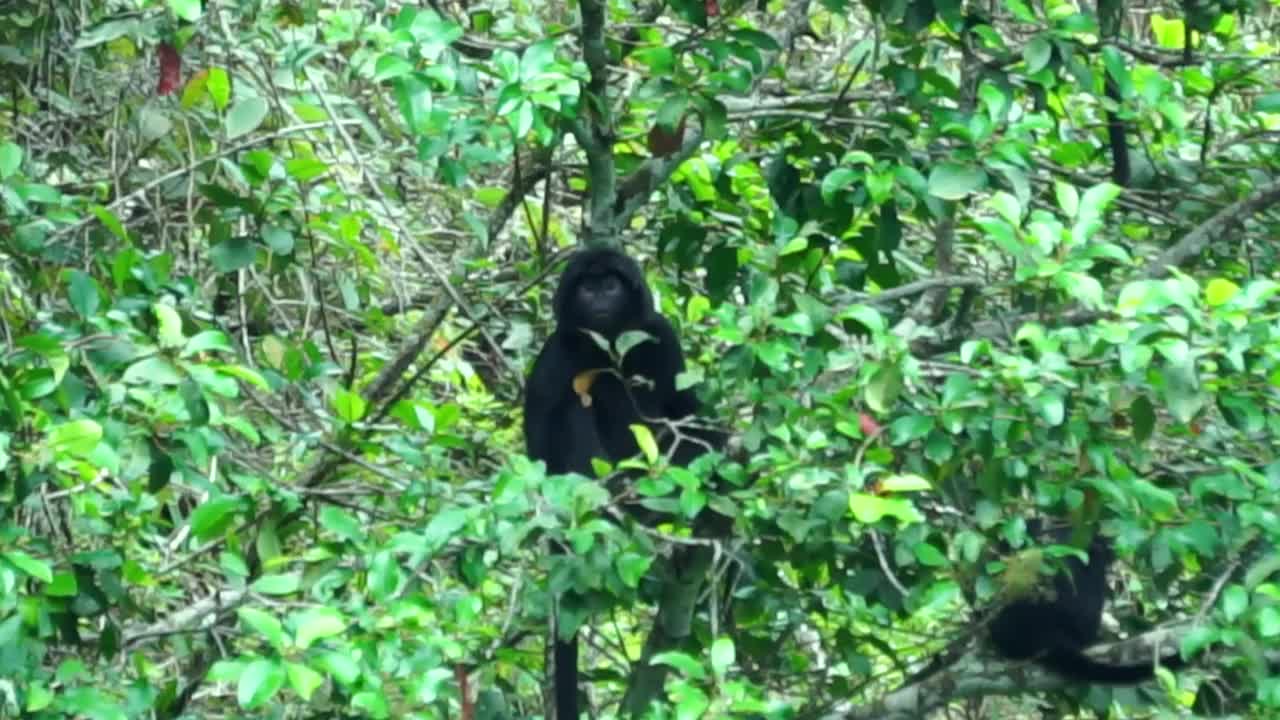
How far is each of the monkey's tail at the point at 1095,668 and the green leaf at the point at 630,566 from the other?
1443mm

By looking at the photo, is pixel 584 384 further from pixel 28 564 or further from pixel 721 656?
pixel 28 564

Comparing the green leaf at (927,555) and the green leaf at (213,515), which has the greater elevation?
the green leaf at (213,515)

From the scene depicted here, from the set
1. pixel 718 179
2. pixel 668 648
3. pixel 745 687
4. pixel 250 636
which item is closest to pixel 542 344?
pixel 718 179

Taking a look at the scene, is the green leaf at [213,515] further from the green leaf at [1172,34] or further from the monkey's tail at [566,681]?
the green leaf at [1172,34]

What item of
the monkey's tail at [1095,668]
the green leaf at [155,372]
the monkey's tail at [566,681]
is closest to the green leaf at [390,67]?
the green leaf at [155,372]

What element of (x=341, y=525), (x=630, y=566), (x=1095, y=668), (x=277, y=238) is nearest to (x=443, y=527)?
(x=341, y=525)

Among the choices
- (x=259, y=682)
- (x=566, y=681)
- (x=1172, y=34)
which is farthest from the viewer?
(x=1172, y=34)

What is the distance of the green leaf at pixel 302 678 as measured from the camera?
3361 mm

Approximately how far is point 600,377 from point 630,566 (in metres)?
2.72

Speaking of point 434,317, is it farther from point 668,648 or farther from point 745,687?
point 745,687

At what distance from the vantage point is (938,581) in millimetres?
4305

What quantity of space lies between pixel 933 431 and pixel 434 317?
1.85 meters

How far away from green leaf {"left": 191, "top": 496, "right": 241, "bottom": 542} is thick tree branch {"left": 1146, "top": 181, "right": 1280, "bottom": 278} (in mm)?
2178

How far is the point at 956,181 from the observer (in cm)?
448
